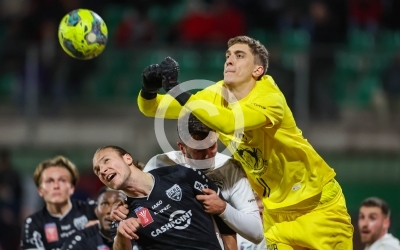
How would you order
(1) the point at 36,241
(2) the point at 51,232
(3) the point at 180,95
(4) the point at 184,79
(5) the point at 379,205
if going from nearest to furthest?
(3) the point at 180,95 → (1) the point at 36,241 → (2) the point at 51,232 → (5) the point at 379,205 → (4) the point at 184,79

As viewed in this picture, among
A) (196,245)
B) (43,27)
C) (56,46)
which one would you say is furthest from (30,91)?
(196,245)

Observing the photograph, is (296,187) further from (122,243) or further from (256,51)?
(122,243)

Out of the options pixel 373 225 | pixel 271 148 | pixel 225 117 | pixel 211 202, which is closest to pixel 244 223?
pixel 211 202

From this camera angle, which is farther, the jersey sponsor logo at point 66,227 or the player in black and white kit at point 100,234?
the jersey sponsor logo at point 66,227

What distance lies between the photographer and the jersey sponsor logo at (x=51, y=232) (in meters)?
7.50

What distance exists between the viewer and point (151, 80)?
569 centimetres

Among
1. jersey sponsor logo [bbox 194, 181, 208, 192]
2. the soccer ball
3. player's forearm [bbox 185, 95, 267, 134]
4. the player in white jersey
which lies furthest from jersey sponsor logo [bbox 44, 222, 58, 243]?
player's forearm [bbox 185, 95, 267, 134]

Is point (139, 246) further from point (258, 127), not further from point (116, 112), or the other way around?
point (116, 112)

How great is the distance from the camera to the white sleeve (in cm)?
571

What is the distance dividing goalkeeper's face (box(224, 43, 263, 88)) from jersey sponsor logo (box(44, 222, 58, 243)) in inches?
97.2

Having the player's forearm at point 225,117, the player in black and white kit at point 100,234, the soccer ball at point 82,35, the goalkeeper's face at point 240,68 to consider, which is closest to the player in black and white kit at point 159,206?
the player's forearm at point 225,117

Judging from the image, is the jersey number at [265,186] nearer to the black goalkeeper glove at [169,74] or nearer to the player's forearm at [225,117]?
Result: the player's forearm at [225,117]

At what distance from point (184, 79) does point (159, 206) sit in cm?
574

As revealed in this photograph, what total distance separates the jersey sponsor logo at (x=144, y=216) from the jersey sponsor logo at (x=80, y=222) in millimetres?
2169
